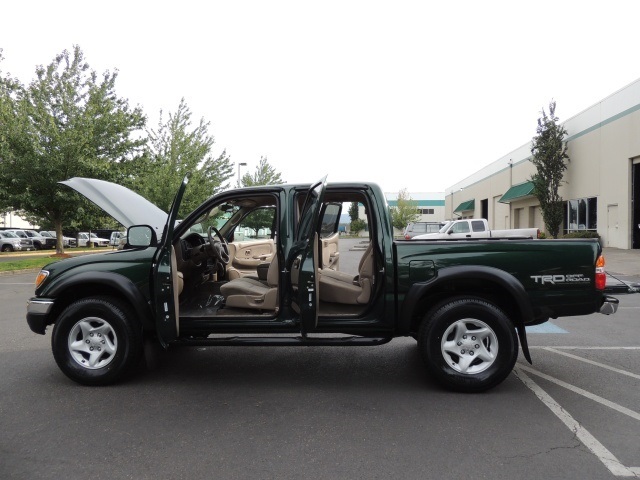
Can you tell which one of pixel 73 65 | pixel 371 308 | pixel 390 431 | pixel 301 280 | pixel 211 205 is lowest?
pixel 390 431

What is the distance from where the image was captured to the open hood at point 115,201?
4.66 m

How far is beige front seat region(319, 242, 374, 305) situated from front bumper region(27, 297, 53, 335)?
2.58m

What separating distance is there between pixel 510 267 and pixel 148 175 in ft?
72.9

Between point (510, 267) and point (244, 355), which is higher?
point (510, 267)

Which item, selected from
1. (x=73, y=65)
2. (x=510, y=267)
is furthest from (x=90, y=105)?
(x=510, y=267)

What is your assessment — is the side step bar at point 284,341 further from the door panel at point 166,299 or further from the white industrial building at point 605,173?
the white industrial building at point 605,173

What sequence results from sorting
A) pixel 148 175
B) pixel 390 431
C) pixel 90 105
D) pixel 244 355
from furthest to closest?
pixel 148 175 < pixel 90 105 < pixel 244 355 < pixel 390 431

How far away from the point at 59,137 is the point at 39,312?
18.0 meters

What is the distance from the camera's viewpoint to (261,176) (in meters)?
39.4

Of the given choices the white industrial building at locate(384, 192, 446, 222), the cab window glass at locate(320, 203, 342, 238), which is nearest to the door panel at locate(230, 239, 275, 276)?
the cab window glass at locate(320, 203, 342, 238)

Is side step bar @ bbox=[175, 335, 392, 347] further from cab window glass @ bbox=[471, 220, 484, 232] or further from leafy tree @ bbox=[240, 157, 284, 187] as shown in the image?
leafy tree @ bbox=[240, 157, 284, 187]

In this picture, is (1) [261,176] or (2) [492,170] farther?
(2) [492,170]


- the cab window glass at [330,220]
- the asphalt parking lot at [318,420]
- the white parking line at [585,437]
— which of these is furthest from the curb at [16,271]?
the white parking line at [585,437]

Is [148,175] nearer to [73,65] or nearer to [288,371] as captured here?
[73,65]
